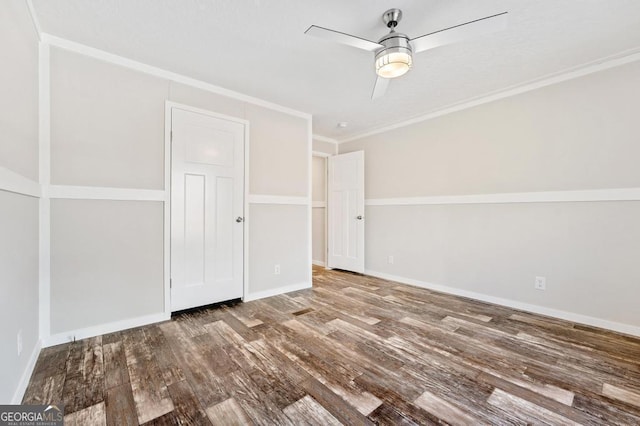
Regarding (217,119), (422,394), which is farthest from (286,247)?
(422,394)

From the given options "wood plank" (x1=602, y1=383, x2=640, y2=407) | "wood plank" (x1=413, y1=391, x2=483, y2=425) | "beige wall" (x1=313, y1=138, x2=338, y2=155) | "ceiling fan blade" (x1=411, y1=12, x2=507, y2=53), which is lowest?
"wood plank" (x1=602, y1=383, x2=640, y2=407)

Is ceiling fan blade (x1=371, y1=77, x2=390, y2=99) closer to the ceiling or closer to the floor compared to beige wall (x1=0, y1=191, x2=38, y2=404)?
closer to the ceiling

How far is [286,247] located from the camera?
355 centimetres

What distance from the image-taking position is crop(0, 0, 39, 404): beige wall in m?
1.33

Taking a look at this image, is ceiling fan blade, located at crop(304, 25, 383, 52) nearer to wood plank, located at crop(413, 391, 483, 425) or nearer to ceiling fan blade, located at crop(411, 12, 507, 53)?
ceiling fan blade, located at crop(411, 12, 507, 53)

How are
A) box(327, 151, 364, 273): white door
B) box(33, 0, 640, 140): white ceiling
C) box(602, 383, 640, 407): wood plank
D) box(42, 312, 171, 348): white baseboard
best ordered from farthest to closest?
1. box(327, 151, 364, 273): white door
2. box(42, 312, 171, 348): white baseboard
3. box(33, 0, 640, 140): white ceiling
4. box(602, 383, 640, 407): wood plank

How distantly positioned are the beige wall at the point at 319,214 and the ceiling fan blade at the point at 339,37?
3.48 meters

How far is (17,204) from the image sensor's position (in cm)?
153

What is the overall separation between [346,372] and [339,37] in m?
2.15

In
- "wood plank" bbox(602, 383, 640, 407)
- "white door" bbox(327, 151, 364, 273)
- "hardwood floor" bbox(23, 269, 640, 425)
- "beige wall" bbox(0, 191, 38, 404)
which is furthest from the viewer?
"white door" bbox(327, 151, 364, 273)

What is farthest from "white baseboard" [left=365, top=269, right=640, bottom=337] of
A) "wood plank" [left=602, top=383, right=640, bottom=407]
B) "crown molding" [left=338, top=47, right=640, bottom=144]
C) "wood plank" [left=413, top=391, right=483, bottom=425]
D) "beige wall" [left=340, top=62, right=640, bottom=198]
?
"crown molding" [left=338, top=47, right=640, bottom=144]

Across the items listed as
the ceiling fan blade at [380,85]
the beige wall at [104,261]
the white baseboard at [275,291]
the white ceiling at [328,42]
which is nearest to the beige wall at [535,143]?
the white ceiling at [328,42]

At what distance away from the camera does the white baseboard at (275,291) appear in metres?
3.18

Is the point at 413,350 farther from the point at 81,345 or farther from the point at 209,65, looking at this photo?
the point at 209,65
